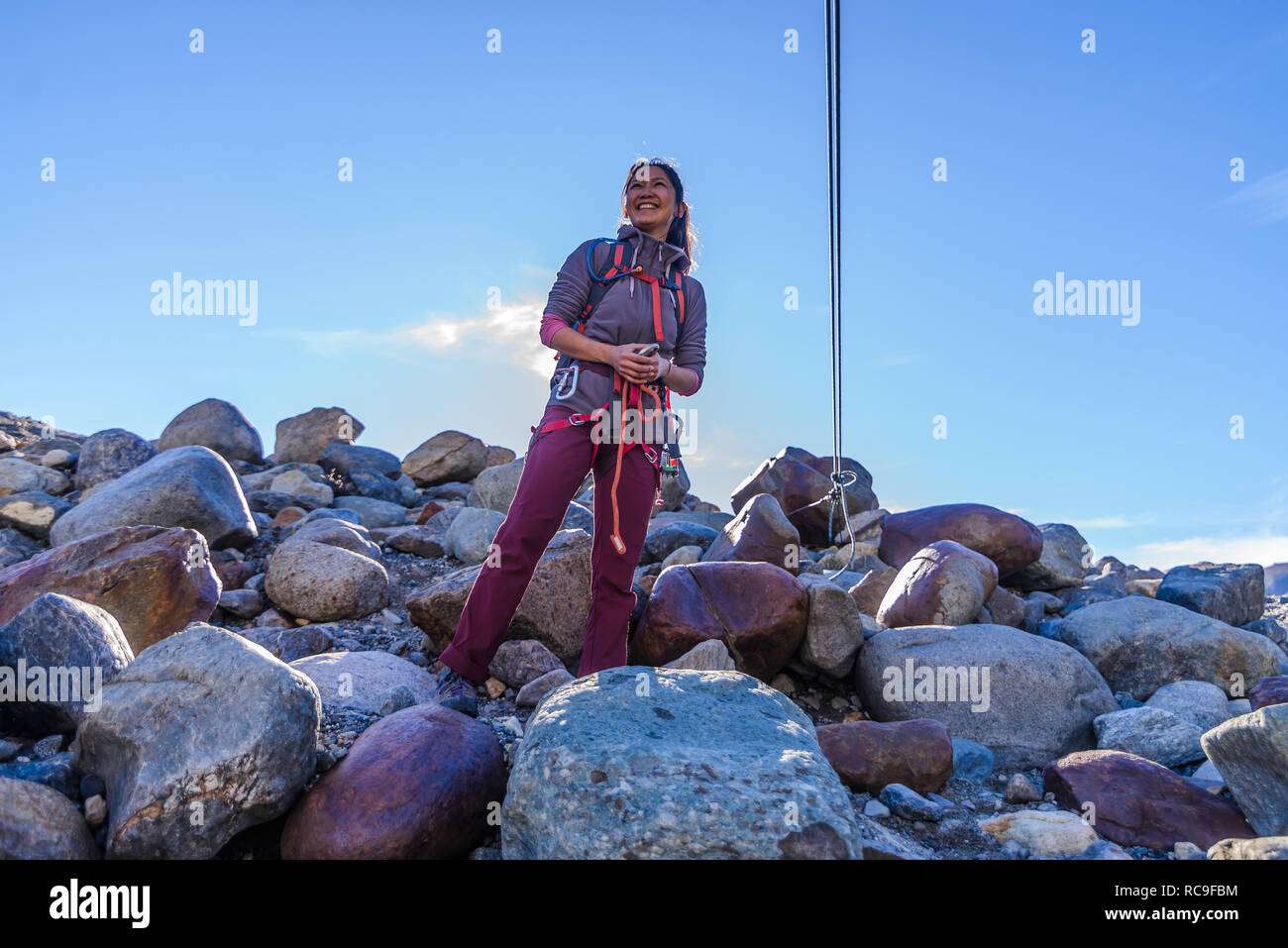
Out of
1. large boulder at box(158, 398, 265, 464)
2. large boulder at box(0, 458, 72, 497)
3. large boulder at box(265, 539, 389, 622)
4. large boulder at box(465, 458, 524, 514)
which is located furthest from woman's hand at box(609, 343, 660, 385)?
large boulder at box(158, 398, 265, 464)

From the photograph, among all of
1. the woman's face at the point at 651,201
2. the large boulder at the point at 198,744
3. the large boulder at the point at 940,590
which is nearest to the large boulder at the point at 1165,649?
the large boulder at the point at 940,590

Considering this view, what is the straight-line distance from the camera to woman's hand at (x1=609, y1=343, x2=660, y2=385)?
4387 millimetres

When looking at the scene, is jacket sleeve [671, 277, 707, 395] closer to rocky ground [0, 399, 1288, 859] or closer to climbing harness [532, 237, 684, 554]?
climbing harness [532, 237, 684, 554]

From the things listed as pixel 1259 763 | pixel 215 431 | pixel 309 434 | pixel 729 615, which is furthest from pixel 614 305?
pixel 309 434

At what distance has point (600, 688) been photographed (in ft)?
11.4

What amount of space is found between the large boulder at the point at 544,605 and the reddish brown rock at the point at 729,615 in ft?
1.59

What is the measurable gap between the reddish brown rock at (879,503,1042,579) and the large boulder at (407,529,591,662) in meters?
5.24

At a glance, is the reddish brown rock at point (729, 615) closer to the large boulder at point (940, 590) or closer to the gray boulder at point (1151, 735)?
the large boulder at point (940, 590)

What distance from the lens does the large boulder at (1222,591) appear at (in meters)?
9.37

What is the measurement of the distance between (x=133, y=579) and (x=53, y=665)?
1.73 metres

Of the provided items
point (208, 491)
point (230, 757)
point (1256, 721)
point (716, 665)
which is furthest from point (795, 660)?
point (208, 491)

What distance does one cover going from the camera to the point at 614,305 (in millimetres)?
4586
